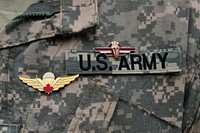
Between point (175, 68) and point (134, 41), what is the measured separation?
0.44 ft

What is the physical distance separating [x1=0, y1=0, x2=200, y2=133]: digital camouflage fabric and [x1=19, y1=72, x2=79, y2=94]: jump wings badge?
0.01 metres

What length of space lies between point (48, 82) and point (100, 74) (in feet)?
0.47

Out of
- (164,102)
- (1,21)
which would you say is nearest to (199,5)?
(164,102)

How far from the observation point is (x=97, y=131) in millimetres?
1305

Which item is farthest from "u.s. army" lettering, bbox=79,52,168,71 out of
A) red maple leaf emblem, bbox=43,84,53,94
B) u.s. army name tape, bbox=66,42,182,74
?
red maple leaf emblem, bbox=43,84,53,94

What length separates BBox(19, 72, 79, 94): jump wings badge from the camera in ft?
4.31

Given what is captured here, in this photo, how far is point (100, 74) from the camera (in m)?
1.32

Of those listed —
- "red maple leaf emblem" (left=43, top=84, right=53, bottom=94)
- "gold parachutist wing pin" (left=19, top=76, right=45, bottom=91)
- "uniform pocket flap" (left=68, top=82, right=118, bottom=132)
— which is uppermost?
"gold parachutist wing pin" (left=19, top=76, right=45, bottom=91)

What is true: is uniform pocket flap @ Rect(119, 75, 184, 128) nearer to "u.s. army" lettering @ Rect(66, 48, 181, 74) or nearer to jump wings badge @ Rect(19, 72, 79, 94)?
"u.s. army" lettering @ Rect(66, 48, 181, 74)

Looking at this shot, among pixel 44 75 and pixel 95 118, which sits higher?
pixel 44 75

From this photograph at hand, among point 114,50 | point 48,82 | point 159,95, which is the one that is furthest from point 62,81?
point 159,95

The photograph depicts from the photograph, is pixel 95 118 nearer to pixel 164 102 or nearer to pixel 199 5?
pixel 164 102

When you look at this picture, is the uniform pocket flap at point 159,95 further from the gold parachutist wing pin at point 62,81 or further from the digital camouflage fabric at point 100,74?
the gold parachutist wing pin at point 62,81

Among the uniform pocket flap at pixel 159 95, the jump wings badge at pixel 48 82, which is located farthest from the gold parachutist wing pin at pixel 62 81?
the uniform pocket flap at pixel 159 95
